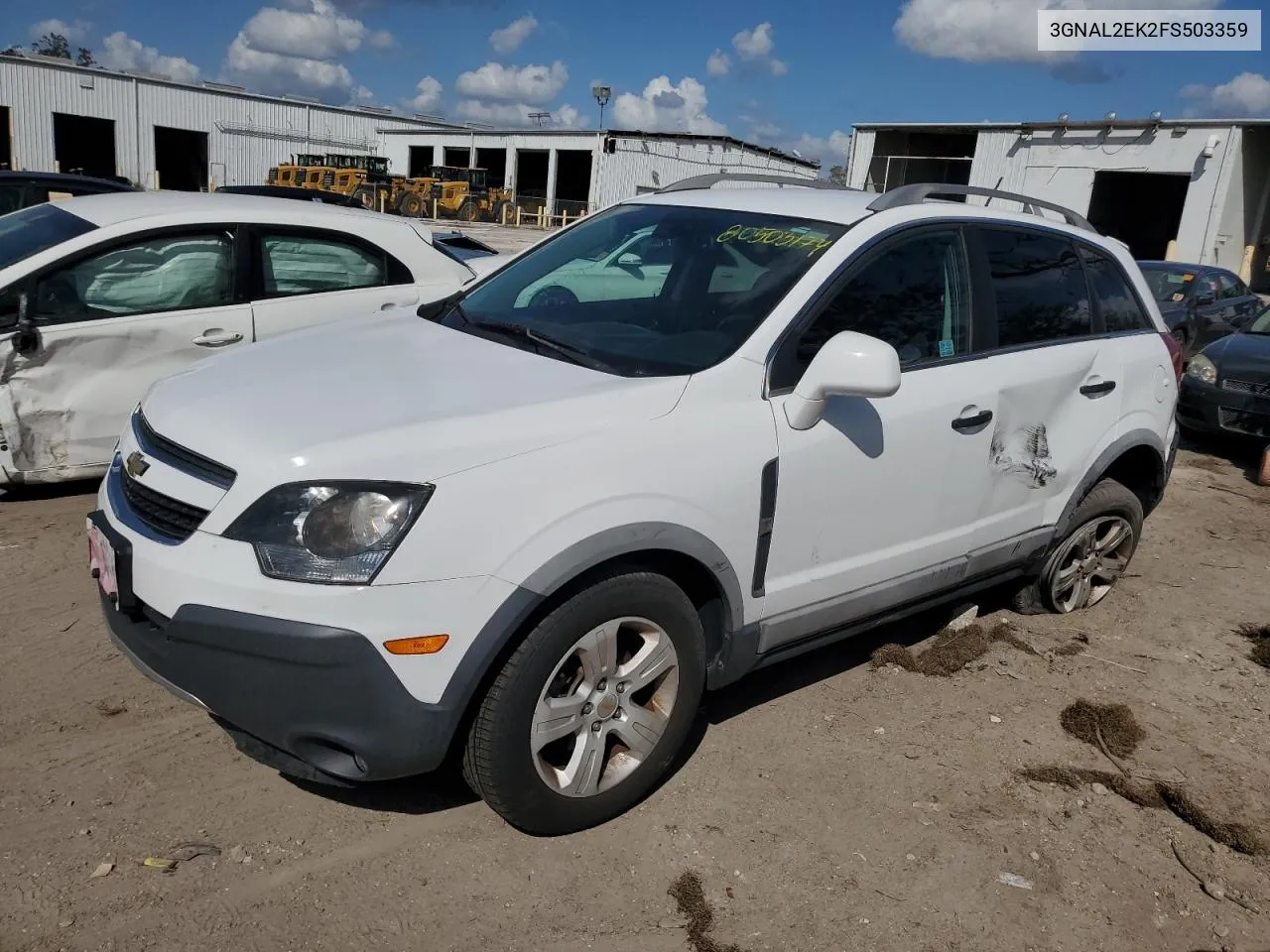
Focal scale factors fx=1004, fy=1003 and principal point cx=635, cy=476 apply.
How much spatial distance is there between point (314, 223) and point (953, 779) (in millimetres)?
4464

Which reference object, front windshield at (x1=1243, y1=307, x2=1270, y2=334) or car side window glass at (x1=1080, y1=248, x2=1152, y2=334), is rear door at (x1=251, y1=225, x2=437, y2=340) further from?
front windshield at (x1=1243, y1=307, x2=1270, y2=334)

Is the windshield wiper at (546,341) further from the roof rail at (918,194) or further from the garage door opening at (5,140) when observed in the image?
the garage door opening at (5,140)

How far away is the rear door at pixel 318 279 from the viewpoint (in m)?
5.53

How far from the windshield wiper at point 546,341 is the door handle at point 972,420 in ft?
4.34

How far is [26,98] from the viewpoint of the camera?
4203 centimetres

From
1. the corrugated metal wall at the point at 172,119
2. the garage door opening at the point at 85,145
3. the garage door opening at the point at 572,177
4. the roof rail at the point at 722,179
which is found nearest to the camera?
the roof rail at the point at 722,179

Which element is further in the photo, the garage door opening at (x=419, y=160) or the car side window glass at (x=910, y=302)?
the garage door opening at (x=419, y=160)

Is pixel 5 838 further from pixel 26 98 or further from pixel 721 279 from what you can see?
pixel 26 98

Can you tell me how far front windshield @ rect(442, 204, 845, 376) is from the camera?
123 inches

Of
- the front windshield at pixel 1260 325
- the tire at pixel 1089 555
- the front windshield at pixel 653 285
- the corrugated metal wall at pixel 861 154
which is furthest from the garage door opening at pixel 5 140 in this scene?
the tire at pixel 1089 555

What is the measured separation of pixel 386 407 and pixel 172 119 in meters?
51.0

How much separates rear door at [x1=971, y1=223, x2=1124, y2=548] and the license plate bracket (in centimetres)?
286

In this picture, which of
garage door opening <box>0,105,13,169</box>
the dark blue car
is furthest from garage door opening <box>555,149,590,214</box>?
the dark blue car

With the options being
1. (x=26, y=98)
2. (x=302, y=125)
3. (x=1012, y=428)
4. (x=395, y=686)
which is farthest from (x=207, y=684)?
(x=302, y=125)
